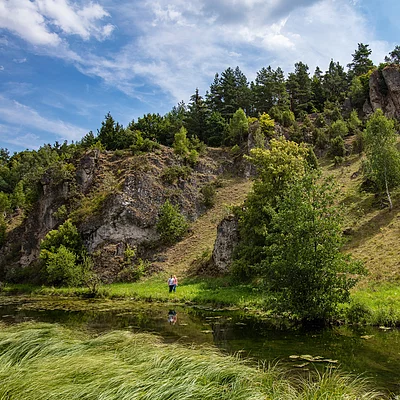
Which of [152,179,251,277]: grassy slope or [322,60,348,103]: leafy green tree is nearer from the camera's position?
[152,179,251,277]: grassy slope

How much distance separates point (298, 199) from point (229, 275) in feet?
57.0

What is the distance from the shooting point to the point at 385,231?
30438mm

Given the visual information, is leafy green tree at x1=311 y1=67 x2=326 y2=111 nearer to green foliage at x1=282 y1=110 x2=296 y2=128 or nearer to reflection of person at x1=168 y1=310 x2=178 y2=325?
green foliage at x1=282 y1=110 x2=296 y2=128

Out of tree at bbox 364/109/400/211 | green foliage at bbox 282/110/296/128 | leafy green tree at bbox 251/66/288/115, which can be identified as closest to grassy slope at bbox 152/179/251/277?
tree at bbox 364/109/400/211

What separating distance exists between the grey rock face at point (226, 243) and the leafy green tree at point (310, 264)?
17.2 meters

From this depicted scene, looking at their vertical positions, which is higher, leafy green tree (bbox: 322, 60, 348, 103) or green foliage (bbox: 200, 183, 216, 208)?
leafy green tree (bbox: 322, 60, 348, 103)

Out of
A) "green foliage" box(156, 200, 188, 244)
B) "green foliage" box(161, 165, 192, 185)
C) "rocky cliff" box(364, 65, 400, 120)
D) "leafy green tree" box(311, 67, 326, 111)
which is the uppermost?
"leafy green tree" box(311, 67, 326, 111)

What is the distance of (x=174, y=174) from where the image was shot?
5197cm

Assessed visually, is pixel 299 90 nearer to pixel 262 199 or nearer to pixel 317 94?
pixel 317 94

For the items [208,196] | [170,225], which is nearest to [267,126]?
[208,196]

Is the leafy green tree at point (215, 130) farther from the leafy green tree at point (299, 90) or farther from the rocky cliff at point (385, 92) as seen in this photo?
the rocky cliff at point (385, 92)

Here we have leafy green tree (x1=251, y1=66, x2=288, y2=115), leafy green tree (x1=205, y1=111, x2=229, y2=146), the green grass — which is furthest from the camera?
leafy green tree (x1=251, y1=66, x2=288, y2=115)

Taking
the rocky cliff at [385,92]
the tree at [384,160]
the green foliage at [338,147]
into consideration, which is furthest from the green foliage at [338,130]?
the tree at [384,160]

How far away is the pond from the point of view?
10961 millimetres
